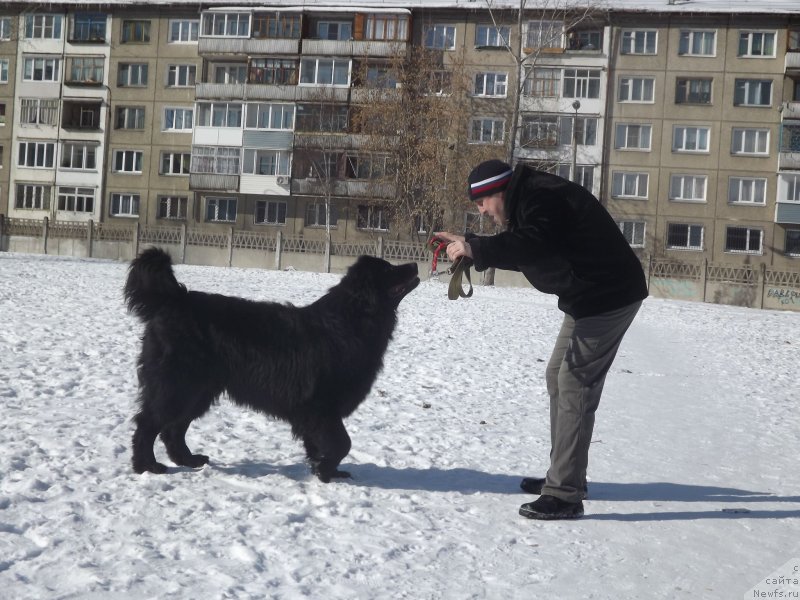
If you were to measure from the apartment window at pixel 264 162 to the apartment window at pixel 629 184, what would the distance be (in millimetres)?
17377

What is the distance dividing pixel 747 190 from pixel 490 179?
40506 millimetres

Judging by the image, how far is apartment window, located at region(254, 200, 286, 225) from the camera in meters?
44.7

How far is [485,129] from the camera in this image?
138 feet

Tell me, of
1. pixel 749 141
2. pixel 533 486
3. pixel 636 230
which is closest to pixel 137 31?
pixel 636 230

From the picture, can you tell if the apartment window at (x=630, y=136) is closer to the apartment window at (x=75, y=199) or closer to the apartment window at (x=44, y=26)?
the apartment window at (x=75, y=199)

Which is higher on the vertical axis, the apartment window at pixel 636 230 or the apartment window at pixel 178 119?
the apartment window at pixel 178 119

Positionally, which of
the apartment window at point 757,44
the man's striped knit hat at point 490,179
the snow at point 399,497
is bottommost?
the snow at point 399,497

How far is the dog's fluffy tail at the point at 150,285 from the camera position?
453 centimetres

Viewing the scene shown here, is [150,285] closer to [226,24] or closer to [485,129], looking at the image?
[485,129]

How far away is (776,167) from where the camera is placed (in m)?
40.2

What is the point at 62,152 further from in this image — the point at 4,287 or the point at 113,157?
the point at 4,287

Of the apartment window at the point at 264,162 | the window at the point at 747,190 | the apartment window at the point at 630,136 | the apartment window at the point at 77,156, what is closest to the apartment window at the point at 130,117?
the apartment window at the point at 77,156

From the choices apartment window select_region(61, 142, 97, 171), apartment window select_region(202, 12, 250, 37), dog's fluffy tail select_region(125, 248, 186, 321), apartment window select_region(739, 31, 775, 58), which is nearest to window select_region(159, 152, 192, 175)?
apartment window select_region(61, 142, 97, 171)

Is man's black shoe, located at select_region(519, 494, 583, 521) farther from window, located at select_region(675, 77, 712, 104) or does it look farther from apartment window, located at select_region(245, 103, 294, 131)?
apartment window, located at select_region(245, 103, 294, 131)
